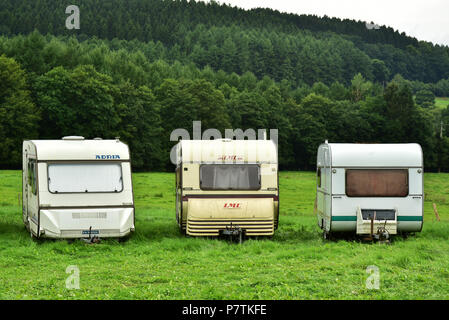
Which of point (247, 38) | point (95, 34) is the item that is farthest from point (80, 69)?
point (247, 38)

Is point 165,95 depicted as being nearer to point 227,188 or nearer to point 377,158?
point 227,188

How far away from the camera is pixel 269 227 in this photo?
755 inches

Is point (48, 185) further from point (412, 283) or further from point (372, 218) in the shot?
point (412, 283)

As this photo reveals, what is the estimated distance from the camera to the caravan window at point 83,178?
1819 cm

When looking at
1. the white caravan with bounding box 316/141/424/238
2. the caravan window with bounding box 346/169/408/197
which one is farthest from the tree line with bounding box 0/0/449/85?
the caravan window with bounding box 346/169/408/197

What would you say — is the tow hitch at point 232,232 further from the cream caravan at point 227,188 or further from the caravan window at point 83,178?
the caravan window at point 83,178

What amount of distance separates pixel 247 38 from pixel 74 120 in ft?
336

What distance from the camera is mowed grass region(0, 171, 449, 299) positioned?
1102 centimetres

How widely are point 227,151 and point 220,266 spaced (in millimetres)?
5921

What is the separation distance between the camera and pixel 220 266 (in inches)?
558

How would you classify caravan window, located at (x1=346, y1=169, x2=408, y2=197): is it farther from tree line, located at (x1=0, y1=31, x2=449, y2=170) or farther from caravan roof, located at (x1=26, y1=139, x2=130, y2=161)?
tree line, located at (x1=0, y1=31, x2=449, y2=170)

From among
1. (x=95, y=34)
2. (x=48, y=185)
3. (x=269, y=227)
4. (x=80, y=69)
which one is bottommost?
(x=269, y=227)

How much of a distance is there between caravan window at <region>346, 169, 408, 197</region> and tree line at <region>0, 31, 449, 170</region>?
176 feet

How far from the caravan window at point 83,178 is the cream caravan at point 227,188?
2009 mm
